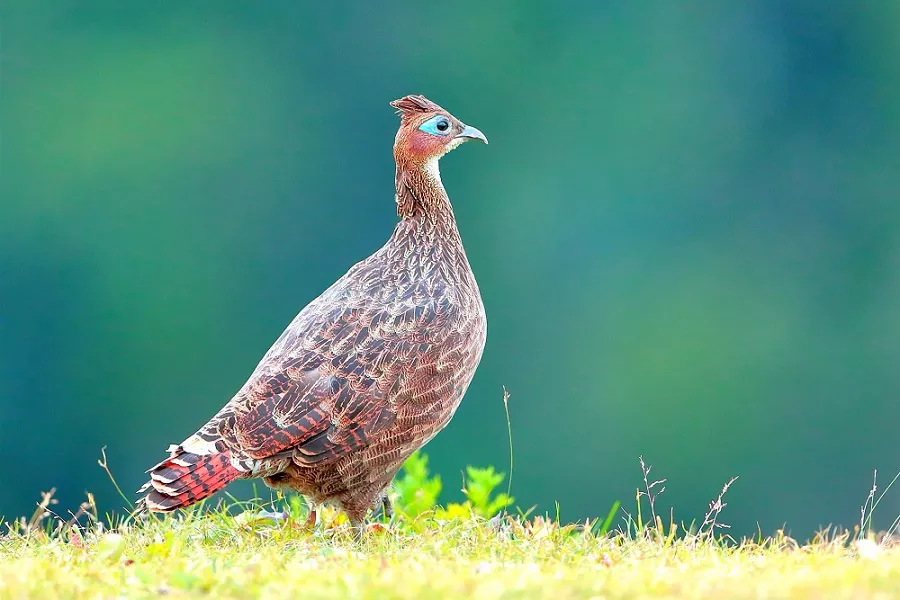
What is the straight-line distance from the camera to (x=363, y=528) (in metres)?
5.52

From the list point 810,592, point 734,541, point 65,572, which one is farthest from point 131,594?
point 734,541

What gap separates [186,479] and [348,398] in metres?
0.77

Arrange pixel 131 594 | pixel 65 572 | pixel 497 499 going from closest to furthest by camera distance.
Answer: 1. pixel 131 594
2. pixel 65 572
3. pixel 497 499

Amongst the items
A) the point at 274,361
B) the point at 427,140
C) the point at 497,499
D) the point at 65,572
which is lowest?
the point at 497,499

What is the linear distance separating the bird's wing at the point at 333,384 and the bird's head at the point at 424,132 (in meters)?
0.93

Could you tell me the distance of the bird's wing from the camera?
528 centimetres

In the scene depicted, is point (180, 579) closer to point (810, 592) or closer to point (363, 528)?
point (363, 528)

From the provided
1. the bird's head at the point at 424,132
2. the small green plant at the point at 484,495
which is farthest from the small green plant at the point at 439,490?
the bird's head at the point at 424,132

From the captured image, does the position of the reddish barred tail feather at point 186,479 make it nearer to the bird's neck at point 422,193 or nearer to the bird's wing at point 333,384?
the bird's wing at point 333,384

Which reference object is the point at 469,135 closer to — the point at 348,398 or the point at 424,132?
the point at 424,132

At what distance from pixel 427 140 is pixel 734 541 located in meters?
2.44

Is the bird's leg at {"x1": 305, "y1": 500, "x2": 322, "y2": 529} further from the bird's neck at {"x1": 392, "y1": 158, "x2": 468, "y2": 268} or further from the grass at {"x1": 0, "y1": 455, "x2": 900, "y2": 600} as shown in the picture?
the bird's neck at {"x1": 392, "y1": 158, "x2": 468, "y2": 268}

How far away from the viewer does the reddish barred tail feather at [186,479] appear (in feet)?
16.8

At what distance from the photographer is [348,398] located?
5336 mm
